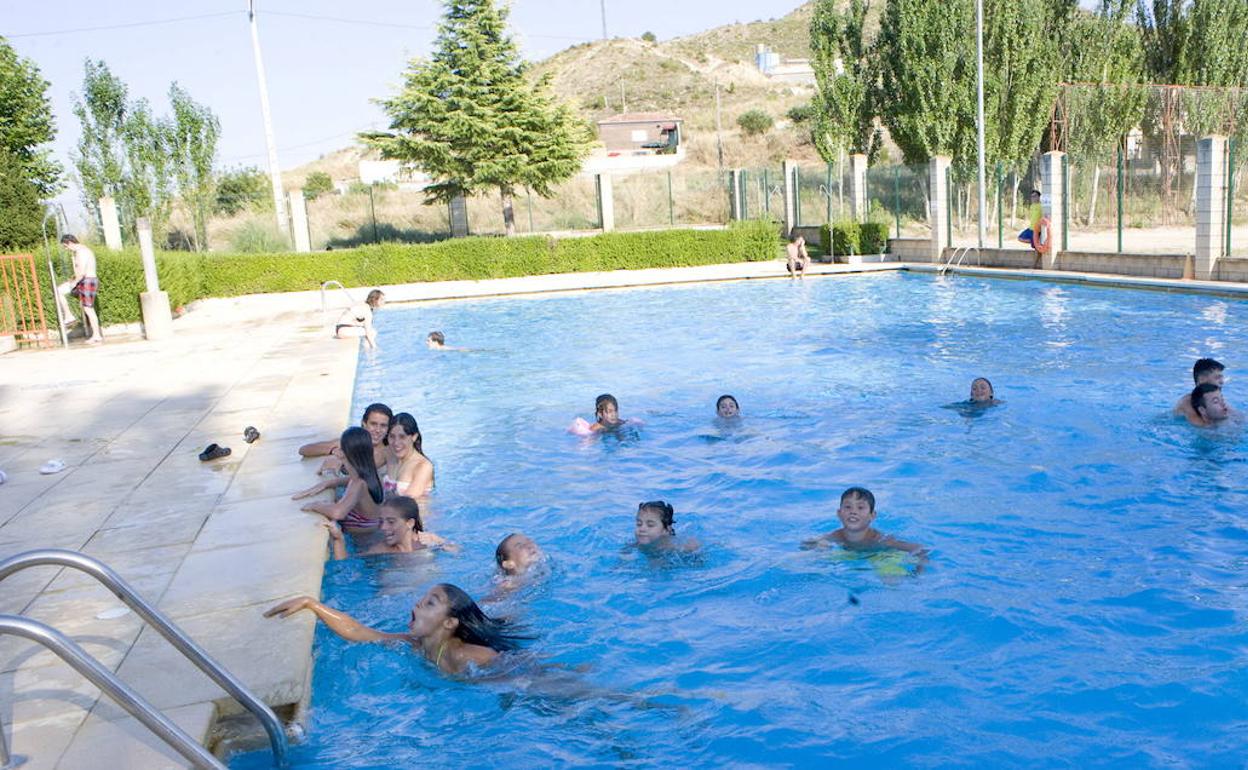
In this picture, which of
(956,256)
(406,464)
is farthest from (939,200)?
(406,464)

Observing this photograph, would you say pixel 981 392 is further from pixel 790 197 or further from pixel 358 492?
pixel 790 197

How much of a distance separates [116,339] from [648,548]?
52.0ft

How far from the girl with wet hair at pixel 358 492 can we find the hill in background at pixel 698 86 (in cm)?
6069

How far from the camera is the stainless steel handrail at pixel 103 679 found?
10.0ft

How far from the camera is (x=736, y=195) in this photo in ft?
133

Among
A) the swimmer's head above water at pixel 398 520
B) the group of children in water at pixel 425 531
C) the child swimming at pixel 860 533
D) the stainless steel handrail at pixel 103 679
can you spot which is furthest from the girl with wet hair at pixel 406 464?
the stainless steel handrail at pixel 103 679

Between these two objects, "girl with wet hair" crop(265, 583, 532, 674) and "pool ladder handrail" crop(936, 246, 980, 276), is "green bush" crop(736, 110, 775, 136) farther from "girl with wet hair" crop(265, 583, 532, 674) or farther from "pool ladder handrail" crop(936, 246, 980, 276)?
"girl with wet hair" crop(265, 583, 532, 674)

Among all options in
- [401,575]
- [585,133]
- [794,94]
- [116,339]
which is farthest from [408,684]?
[794,94]

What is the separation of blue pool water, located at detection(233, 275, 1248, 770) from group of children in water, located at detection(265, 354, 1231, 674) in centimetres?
16

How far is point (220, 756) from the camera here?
421cm

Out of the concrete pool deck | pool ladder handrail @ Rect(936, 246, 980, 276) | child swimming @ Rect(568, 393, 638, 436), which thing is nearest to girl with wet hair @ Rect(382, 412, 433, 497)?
the concrete pool deck

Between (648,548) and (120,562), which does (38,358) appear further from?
(648,548)

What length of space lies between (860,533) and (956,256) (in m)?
20.4

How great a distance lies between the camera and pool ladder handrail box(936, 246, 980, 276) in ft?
80.7
